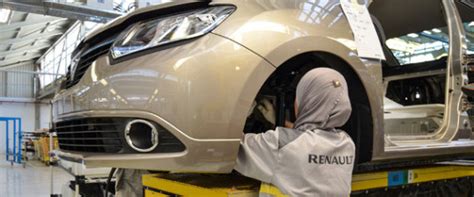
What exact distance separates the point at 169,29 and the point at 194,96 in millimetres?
302

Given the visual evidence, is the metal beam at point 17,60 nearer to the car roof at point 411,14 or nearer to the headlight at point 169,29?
the car roof at point 411,14

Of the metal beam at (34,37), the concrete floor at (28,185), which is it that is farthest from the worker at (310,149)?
the metal beam at (34,37)

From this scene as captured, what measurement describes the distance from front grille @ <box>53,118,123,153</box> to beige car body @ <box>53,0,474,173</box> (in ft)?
0.12

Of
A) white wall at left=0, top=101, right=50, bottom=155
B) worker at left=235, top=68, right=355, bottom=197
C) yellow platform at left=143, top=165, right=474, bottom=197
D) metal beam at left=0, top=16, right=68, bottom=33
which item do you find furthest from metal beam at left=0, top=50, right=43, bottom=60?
worker at left=235, top=68, right=355, bottom=197

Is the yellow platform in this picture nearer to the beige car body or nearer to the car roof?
the beige car body

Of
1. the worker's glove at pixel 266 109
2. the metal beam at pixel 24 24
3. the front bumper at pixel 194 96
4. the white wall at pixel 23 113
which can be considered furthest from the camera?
the white wall at pixel 23 113

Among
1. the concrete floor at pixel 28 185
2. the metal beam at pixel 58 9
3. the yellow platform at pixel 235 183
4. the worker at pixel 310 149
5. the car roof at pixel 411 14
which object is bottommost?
the concrete floor at pixel 28 185

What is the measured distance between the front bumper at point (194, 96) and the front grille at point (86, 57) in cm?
32

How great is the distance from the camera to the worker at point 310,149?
148 centimetres

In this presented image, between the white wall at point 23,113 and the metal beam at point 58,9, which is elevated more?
the metal beam at point 58,9

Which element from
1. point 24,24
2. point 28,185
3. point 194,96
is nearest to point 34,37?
point 24,24

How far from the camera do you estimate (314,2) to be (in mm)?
1771

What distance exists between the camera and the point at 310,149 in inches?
58.2

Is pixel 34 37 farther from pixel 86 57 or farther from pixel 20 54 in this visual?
pixel 86 57
